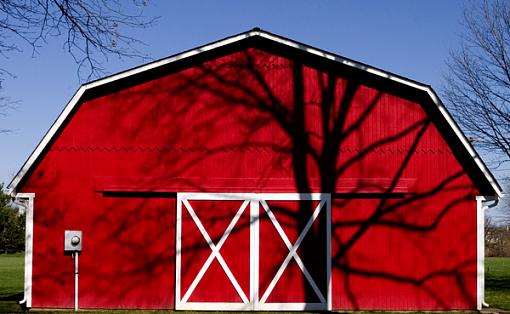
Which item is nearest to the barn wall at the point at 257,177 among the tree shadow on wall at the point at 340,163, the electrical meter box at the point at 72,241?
the tree shadow on wall at the point at 340,163

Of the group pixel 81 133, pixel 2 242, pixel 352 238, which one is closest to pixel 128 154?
pixel 81 133

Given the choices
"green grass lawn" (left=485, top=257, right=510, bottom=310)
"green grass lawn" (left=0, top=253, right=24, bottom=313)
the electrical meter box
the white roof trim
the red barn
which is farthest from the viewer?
"green grass lawn" (left=485, top=257, right=510, bottom=310)

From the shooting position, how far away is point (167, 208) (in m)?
14.5

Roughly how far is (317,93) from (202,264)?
4.40m

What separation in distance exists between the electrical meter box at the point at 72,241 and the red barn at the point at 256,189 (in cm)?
32

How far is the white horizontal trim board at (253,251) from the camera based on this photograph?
14336 mm

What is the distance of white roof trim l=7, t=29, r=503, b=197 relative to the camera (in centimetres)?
1428

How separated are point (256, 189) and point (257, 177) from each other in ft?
0.85

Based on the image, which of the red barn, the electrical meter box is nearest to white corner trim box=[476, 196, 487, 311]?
the red barn

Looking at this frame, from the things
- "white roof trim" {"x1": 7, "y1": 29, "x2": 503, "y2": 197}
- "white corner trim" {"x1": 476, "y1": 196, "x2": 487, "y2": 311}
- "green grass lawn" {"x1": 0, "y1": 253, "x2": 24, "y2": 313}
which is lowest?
"green grass lawn" {"x1": 0, "y1": 253, "x2": 24, "y2": 313}

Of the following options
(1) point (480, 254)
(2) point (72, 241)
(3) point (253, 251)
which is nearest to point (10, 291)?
(2) point (72, 241)

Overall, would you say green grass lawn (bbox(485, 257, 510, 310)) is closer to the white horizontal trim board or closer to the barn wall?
the barn wall

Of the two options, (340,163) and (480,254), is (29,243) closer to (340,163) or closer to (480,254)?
(340,163)

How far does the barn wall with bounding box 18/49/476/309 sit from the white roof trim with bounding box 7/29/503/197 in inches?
14.5
